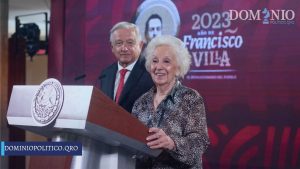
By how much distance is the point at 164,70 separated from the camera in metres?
1.35

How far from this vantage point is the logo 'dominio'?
95cm

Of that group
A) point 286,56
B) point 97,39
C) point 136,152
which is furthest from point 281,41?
point 136,152

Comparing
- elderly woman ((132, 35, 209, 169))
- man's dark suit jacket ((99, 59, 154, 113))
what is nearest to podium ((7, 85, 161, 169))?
elderly woman ((132, 35, 209, 169))

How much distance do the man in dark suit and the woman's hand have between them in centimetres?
54

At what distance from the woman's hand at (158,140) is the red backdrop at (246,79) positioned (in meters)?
1.88

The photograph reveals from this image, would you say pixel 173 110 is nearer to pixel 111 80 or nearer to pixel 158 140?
pixel 158 140

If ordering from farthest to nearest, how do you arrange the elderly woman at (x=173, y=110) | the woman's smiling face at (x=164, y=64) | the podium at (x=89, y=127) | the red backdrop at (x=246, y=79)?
the red backdrop at (x=246, y=79) → the woman's smiling face at (x=164, y=64) → the elderly woman at (x=173, y=110) → the podium at (x=89, y=127)

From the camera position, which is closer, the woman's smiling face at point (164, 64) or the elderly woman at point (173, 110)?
the elderly woman at point (173, 110)

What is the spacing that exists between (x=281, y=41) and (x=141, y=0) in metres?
1.13

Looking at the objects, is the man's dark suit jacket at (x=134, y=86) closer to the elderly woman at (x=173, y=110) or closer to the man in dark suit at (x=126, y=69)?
the man in dark suit at (x=126, y=69)

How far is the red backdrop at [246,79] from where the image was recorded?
288 cm

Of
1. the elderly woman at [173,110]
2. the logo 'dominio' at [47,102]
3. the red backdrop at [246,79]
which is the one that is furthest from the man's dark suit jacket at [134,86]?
the red backdrop at [246,79]

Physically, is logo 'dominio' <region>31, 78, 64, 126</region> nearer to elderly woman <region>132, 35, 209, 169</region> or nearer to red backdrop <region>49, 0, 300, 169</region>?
elderly woman <region>132, 35, 209, 169</region>

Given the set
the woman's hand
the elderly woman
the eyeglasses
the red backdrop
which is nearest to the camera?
the woman's hand
